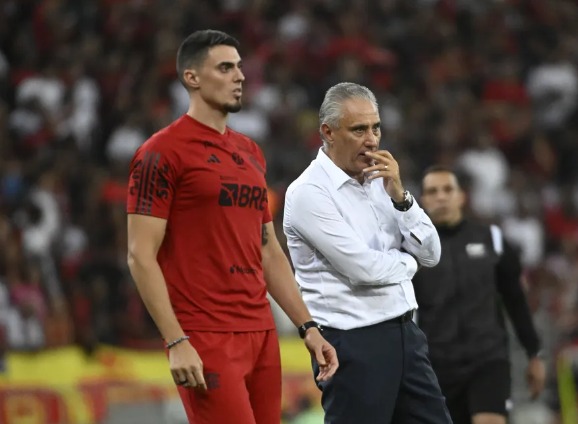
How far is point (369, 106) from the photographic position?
5.50 m

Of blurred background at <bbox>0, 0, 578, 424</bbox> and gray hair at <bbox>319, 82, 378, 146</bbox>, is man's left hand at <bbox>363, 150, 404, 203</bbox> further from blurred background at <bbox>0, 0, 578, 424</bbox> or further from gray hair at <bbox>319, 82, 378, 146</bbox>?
blurred background at <bbox>0, 0, 578, 424</bbox>

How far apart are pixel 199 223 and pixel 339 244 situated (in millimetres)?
677

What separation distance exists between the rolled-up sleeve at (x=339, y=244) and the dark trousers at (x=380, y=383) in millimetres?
257

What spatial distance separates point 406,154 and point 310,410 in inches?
205

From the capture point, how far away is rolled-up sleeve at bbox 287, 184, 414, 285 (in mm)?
5348

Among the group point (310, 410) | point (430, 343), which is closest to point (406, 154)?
point (310, 410)

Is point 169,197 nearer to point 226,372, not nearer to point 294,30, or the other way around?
point 226,372

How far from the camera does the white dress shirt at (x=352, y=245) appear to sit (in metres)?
5.39

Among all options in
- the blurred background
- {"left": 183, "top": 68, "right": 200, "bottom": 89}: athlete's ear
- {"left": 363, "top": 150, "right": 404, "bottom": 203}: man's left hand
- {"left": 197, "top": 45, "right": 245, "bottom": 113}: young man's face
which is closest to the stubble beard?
{"left": 197, "top": 45, "right": 245, "bottom": 113}: young man's face

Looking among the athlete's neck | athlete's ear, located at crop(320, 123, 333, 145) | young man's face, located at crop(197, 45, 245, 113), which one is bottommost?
athlete's ear, located at crop(320, 123, 333, 145)

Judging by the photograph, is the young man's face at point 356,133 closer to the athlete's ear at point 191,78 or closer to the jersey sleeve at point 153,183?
the athlete's ear at point 191,78

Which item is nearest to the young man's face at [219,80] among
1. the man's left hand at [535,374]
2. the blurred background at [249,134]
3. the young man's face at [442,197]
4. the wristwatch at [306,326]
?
the wristwatch at [306,326]

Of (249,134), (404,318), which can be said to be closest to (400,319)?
(404,318)

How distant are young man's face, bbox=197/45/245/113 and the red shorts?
1011 millimetres
